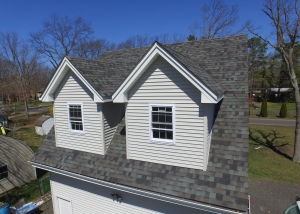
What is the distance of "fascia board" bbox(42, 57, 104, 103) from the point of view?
7.07m

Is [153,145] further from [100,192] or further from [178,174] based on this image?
[100,192]

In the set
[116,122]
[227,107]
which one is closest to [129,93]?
[116,122]

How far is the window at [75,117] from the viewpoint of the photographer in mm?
7995

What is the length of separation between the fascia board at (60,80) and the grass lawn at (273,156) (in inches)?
469

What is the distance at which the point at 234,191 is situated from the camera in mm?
5359

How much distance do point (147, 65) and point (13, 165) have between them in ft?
45.1

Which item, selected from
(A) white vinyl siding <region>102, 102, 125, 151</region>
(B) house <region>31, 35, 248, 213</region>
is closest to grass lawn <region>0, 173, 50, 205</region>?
(B) house <region>31, 35, 248, 213</region>

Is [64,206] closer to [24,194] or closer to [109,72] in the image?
[24,194]

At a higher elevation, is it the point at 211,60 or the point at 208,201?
the point at 211,60

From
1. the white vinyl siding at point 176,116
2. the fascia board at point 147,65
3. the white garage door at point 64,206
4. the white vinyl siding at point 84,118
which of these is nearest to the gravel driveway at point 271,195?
the white vinyl siding at point 176,116

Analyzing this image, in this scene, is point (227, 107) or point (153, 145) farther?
point (227, 107)

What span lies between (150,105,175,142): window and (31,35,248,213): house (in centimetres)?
3

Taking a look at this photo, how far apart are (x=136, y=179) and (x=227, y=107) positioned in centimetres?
415

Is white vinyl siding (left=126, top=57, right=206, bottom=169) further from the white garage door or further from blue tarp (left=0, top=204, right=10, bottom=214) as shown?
blue tarp (left=0, top=204, right=10, bottom=214)
